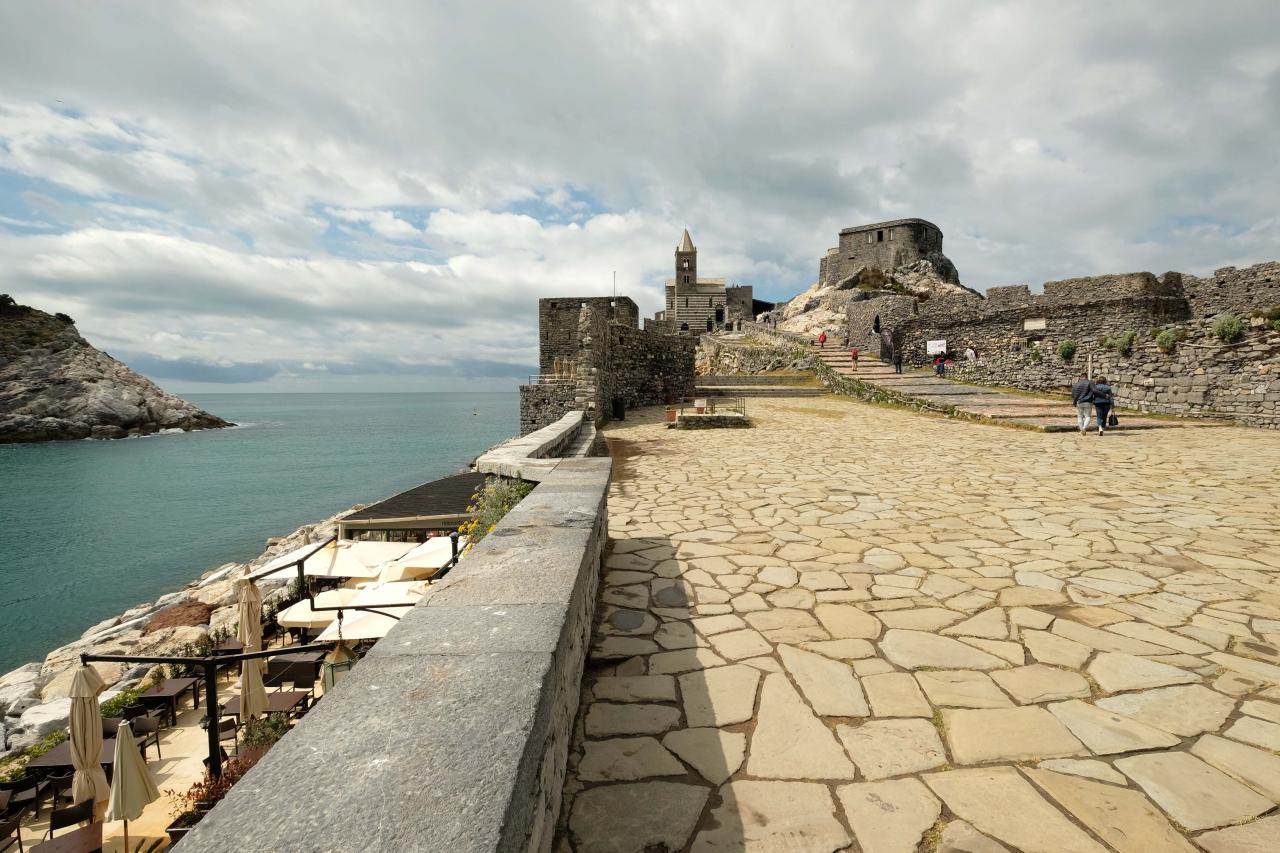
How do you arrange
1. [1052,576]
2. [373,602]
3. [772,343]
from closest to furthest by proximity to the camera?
[1052,576], [373,602], [772,343]

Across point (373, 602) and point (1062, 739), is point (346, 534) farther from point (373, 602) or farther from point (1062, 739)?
point (1062, 739)

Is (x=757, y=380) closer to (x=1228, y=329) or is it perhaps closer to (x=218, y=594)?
(x=1228, y=329)

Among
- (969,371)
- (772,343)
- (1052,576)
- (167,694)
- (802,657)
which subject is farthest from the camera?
(772,343)

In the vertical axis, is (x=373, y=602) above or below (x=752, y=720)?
below

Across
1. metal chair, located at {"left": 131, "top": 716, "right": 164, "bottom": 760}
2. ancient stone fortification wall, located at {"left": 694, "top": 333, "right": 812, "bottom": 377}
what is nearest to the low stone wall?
metal chair, located at {"left": 131, "top": 716, "right": 164, "bottom": 760}

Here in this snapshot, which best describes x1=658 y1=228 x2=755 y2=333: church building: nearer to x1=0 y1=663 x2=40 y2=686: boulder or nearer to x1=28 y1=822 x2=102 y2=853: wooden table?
x1=0 y1=663 x2=40 y2=686: boulder

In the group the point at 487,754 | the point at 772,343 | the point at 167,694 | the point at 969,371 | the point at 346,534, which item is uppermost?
the point at 772,343

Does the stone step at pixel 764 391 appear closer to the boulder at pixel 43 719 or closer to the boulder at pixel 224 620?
the boulder at pixel 224 620

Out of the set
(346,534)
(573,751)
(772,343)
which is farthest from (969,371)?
(573,751)

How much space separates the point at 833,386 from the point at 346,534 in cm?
2104

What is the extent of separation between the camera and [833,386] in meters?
25.3

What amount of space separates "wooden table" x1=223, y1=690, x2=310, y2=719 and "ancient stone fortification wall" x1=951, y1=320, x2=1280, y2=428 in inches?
718

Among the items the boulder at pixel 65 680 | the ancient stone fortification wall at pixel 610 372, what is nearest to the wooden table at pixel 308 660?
the boulder at pixel 65 680

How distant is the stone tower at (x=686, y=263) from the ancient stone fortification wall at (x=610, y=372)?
156 ft
